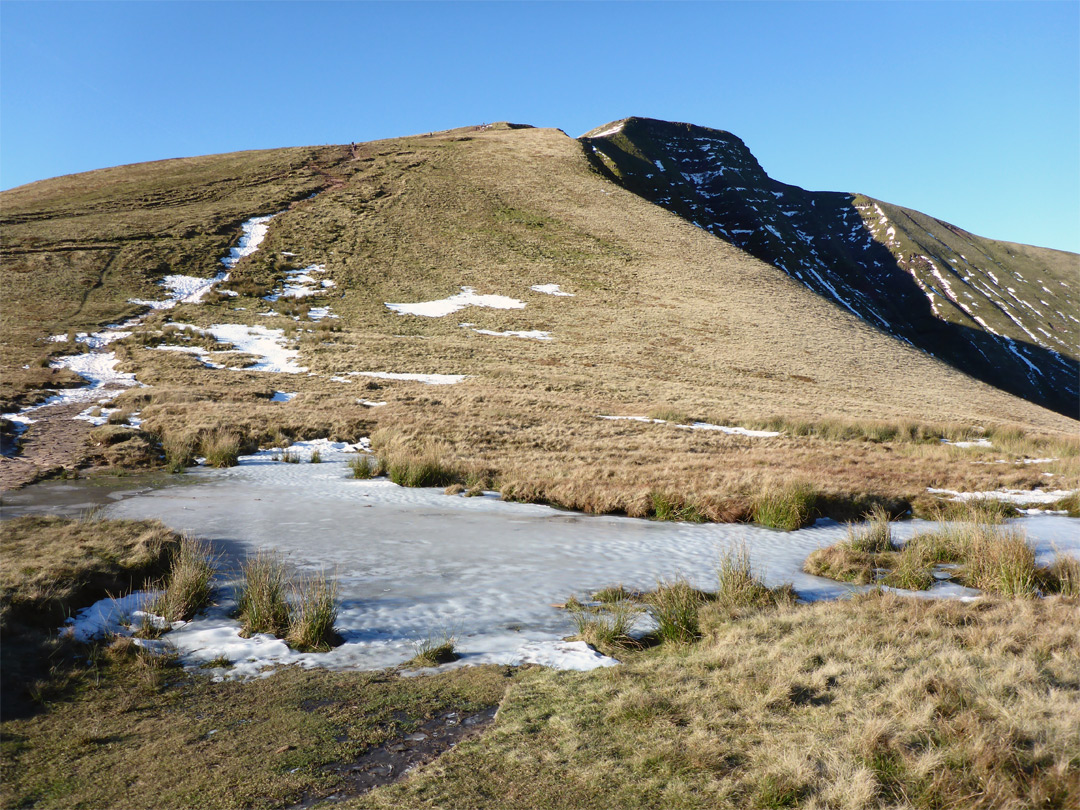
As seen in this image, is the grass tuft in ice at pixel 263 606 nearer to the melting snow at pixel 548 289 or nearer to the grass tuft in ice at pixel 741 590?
the grass tuft in ice at pixel 741 590

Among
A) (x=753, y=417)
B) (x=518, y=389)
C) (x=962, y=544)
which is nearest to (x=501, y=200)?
(x=518, y=389)

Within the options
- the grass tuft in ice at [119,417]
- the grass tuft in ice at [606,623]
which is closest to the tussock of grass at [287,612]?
the grass tuft in ice at [606,623]

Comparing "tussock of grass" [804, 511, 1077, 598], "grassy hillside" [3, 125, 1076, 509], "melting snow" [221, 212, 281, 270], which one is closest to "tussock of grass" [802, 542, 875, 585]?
"tussock of grass" [804, 511, 1077, 598]

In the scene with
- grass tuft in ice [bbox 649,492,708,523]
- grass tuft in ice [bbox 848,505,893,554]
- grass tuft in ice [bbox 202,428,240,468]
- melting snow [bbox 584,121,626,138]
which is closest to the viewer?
grass tuft in ice [bbox 848,505,893,554]

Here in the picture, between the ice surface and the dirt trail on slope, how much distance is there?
25804 mm

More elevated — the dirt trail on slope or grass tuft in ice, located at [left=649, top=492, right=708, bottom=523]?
the dirt trail on slope

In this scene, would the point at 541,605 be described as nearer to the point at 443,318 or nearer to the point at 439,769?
the point at 439,769

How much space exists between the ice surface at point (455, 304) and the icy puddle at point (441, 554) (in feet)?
102

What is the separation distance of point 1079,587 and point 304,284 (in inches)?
1948

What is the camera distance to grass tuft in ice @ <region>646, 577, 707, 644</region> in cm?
660

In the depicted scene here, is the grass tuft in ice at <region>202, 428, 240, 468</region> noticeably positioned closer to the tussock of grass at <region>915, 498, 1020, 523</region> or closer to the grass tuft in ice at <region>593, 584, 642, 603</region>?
the grass tuft in ice at <region>593, 584, 642, 603</region>

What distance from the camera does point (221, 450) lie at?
17.3 metres

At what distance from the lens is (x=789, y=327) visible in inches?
1941

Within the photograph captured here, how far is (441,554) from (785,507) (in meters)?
7.14
